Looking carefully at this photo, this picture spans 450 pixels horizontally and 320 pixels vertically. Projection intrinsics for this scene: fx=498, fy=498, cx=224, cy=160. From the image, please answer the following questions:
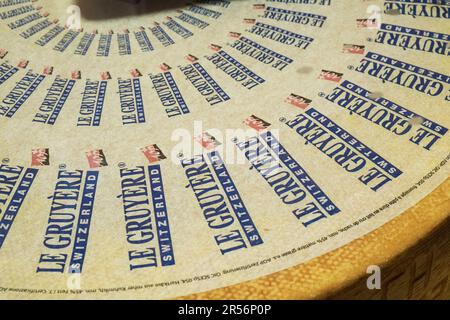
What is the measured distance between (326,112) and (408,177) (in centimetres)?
18

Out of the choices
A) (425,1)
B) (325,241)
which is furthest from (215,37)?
(325,241)

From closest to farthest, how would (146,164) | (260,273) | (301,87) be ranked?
1. (260,273)
2. (146,164)
3. (301,87)

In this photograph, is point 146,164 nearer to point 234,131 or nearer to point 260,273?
point 234,131

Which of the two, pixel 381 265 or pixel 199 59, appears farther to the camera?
pixel 199 59

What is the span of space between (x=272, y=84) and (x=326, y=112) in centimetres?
12

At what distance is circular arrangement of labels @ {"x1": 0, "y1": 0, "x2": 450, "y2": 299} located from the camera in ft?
2.13

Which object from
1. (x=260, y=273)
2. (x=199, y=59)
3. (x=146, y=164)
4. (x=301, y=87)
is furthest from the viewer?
(x=199, y=59)

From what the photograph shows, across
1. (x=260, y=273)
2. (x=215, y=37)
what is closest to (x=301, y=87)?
(x=215, y=37)

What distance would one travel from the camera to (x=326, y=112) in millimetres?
825

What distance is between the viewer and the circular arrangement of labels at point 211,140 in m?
0.65

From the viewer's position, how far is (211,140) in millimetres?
800
